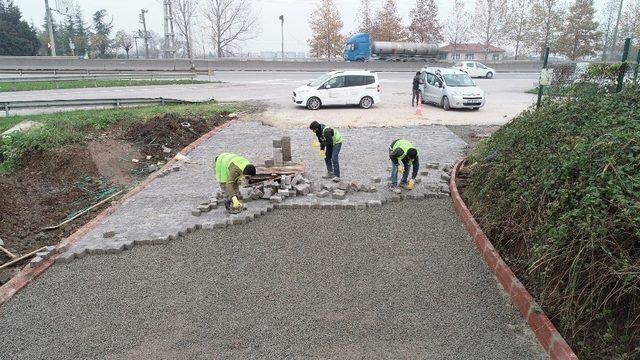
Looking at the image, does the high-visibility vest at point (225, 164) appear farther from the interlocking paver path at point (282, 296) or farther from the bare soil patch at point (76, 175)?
the bare soil patch at point (76, 175)

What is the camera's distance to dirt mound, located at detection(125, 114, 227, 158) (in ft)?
39.6

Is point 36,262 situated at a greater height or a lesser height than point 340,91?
lesser

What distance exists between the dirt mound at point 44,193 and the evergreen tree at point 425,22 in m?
50.5

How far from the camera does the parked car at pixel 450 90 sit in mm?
17391

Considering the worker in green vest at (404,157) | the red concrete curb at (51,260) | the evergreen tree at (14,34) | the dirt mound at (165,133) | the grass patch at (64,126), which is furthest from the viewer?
the evergreen tree at (14,34)

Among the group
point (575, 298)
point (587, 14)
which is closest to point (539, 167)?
point (575, 298)

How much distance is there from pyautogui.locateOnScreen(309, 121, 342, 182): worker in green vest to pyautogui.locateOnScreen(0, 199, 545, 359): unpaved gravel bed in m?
2.43

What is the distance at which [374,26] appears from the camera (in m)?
55.1

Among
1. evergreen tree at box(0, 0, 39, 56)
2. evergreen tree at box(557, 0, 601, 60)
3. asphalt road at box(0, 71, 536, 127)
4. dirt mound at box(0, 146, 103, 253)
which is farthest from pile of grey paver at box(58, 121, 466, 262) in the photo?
evergreen tree at box(0, 0, 39, 56)

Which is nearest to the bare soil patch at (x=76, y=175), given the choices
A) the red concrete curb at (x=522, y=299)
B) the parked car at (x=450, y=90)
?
the red concrete curb at (x=522, y=299)

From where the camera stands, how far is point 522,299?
4484mm

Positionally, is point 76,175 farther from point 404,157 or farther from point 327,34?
point 327,34

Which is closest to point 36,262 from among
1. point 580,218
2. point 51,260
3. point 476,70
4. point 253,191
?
point 51,260

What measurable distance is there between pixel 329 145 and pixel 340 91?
10354mm
